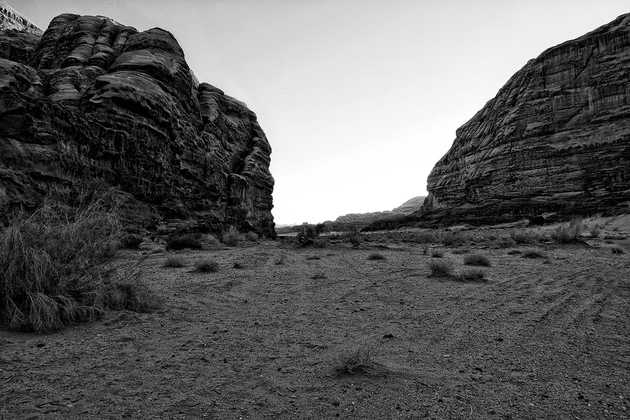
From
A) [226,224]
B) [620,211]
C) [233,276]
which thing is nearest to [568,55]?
[620,211]

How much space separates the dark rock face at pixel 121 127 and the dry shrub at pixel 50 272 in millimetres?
10663

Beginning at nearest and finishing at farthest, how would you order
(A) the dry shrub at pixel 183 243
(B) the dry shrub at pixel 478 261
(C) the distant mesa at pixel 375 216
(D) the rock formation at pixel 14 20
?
(B) the dry shrub at pixel 478 261 → (A) the dry shrub at pixel 183 243 → (D) the rock formation at pixel 14 20 → (C) the distant mesa at pixel 375 216

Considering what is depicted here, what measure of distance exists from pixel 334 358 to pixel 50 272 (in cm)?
355

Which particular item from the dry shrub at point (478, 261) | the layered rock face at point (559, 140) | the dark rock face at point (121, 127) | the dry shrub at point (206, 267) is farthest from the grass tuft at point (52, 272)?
the layered rock face at point (559, 140)

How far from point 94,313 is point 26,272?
0.88 m

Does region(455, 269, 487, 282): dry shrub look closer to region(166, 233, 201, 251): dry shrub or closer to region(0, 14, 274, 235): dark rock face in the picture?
region(166, 233, 201, 251): dry shrub

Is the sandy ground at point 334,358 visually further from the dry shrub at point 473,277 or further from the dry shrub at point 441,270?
the dry shrub at point 441,270

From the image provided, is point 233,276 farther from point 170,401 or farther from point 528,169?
point 528,169

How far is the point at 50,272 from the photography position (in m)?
3.72

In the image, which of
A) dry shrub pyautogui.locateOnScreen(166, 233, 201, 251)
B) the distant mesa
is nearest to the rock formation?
dry shrub pyautogui.locateOnScreen(166, 233, 201, 251)

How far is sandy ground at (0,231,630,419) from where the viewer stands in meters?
2.24

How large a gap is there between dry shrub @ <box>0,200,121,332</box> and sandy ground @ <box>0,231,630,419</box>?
0.24 meters

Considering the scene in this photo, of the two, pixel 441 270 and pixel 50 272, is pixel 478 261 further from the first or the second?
pixel 50 272

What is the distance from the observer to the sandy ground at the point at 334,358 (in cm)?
224
